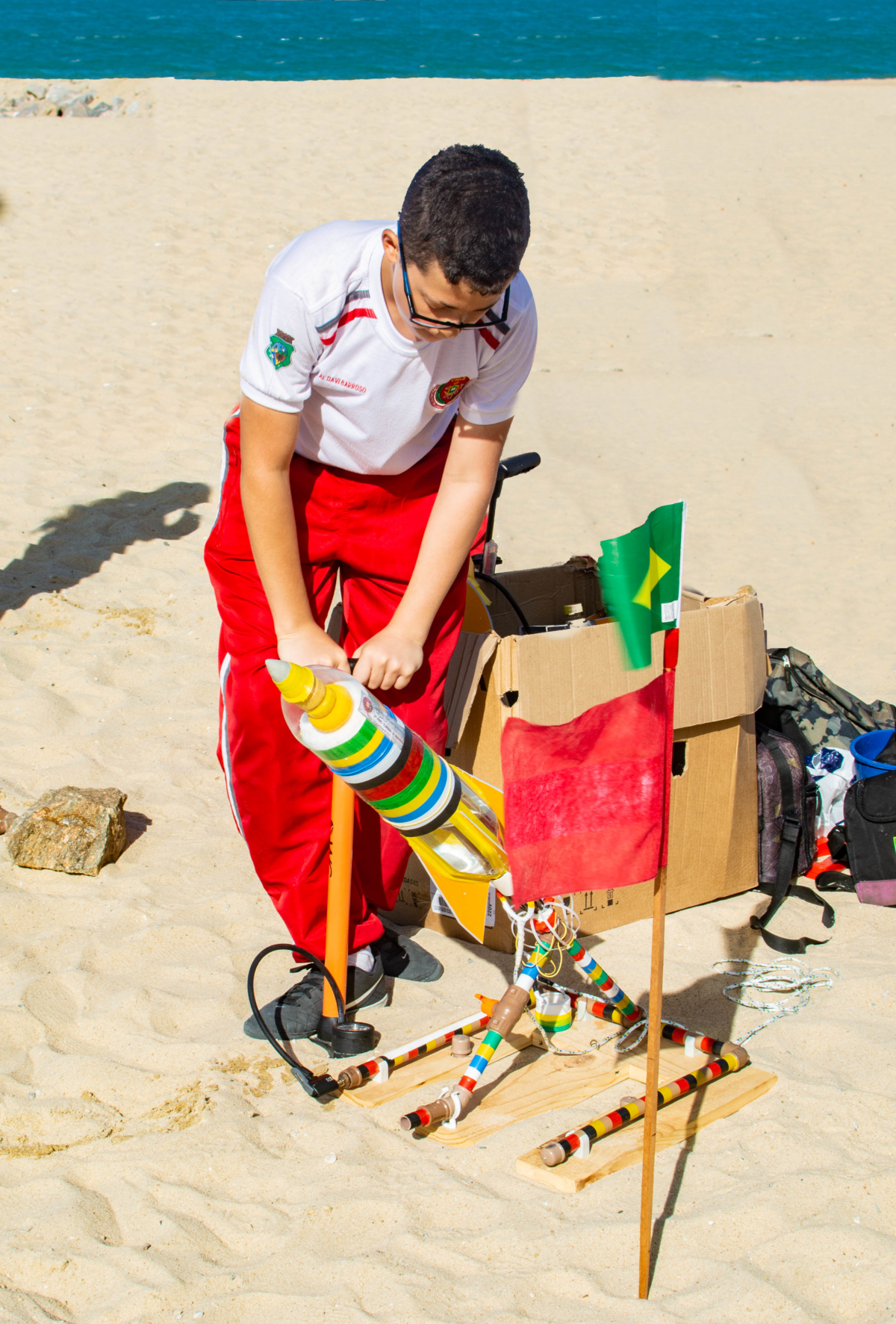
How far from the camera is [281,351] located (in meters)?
2.13

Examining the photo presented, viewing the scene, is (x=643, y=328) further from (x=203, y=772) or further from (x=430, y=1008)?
(x=430, y=1008)

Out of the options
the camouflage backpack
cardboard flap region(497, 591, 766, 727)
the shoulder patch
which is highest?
the shoulder patch

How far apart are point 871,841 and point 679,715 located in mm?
760

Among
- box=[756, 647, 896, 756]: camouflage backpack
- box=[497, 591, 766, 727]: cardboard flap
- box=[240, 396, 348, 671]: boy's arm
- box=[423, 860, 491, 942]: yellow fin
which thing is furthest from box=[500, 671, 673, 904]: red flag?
box=[756, 647, 896, 756]: camouflage backpack

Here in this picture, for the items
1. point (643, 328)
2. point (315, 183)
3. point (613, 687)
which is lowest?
point (613, 687)

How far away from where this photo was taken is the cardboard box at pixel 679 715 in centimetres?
274

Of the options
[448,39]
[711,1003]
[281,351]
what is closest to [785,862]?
[711,1003]

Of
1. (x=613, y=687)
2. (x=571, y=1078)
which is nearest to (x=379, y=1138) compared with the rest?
(x=571, y=1078)

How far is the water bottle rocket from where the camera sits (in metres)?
2.04

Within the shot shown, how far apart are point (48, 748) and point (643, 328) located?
744 centimetres

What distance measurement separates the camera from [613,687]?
2.85 metres

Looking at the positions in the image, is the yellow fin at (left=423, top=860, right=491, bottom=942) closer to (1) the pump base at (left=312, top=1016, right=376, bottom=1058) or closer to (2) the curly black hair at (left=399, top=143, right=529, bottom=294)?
(1) the pump base at (left=312, top=1016, right=376, bottom=1058)

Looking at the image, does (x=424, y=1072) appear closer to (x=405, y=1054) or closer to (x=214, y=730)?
(x=405, y=1054)

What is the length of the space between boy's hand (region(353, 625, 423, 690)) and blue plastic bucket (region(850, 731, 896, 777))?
1525mm
